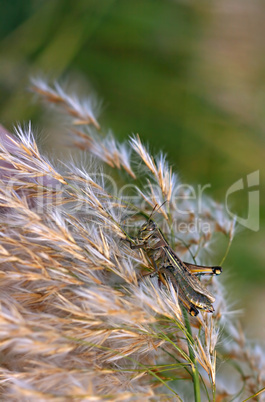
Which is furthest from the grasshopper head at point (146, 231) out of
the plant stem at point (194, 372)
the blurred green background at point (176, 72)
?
the blurred green background at point (176, 72)

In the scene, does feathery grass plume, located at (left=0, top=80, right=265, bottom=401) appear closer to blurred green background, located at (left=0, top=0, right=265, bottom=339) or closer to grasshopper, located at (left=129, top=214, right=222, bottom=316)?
grasshopper, located at (left=129, top=214, right=222, bottom=316)

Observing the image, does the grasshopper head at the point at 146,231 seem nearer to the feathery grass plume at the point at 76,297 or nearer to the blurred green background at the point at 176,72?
the feathery grass plume at the point at 76,297

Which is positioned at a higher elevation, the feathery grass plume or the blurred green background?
the blurred green background

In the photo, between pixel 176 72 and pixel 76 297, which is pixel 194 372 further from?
pixel 176 72

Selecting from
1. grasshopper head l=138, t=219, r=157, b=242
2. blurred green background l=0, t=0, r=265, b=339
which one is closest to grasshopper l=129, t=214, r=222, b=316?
grasshopper head l=138, t=219, r=157, b=242

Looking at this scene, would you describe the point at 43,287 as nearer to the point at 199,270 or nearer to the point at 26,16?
the point at 199,270

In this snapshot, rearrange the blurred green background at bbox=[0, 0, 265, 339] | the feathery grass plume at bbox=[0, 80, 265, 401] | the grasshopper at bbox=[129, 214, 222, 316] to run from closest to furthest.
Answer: the feathery grass plume at bbox=[0, 80, 265, 401], the grasshopper at bbox=[129, 214, 222, 316], the blurred green background at bbox=[0, 0, 265, 339]

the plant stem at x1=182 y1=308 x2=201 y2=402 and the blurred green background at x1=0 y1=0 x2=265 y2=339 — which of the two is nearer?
the plant stem at x1=182 y1=308 x2=201 y2=402

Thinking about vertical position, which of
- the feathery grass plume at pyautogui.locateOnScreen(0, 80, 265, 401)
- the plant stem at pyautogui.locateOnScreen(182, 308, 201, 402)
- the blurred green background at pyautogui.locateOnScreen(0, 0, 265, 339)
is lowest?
the plant stem at pyautogui.locateOnScreen(182, 308, 201, 402)
